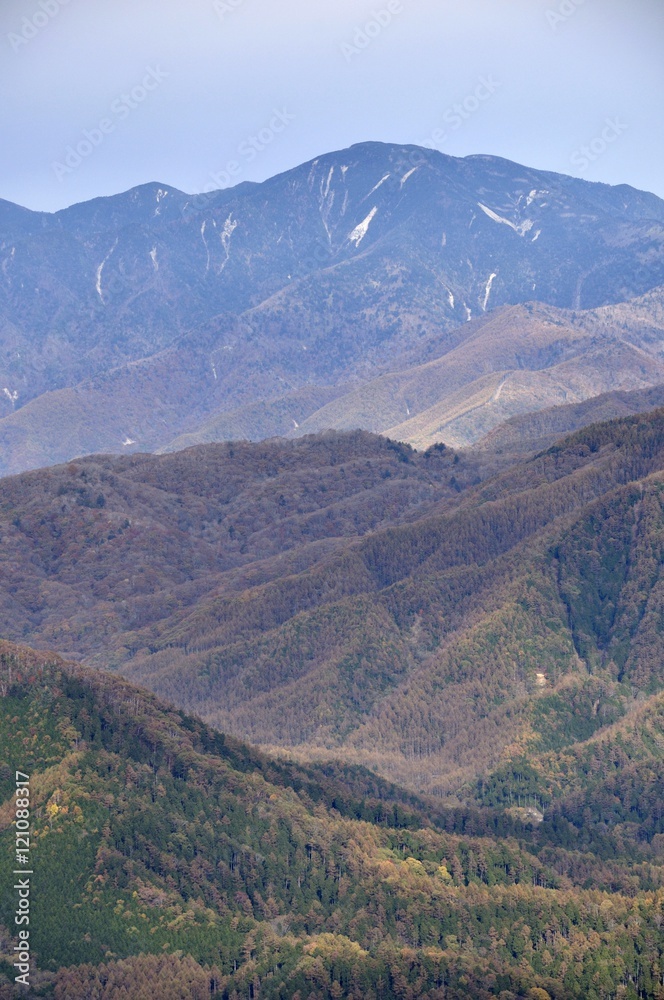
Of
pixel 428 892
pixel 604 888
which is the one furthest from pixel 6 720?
pixel 604 888

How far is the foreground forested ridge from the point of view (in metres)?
143

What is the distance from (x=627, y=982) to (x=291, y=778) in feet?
175

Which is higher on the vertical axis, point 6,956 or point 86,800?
point 86,800

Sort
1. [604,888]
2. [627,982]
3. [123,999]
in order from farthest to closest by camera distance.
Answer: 1. [604,888]
2. [627,982]
3. [123,999]

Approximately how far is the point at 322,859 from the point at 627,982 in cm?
3560

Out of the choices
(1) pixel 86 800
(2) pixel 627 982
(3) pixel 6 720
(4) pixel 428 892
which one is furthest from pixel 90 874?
(2) pixel 627 982

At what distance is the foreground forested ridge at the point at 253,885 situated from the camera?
469 ft

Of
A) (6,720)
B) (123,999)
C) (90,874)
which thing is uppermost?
(6,720)

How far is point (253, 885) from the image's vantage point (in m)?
160

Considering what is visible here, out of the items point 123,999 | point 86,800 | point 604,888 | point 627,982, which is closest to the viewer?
point 123,999

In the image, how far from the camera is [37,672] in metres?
173

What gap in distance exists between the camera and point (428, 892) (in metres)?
162

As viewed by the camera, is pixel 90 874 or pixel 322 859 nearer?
pixel 90 874

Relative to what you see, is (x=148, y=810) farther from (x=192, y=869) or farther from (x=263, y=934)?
(x=263, y=934)
